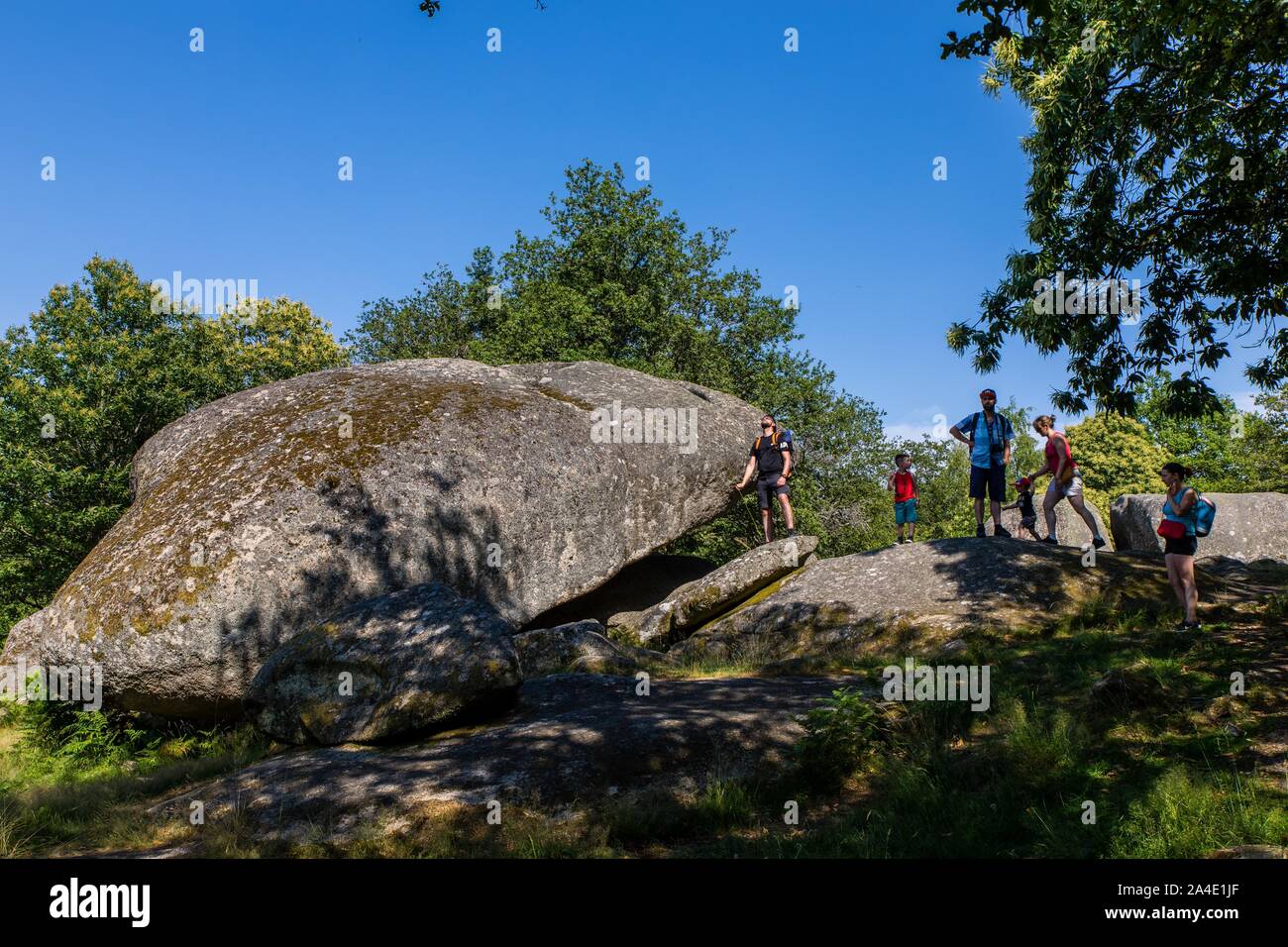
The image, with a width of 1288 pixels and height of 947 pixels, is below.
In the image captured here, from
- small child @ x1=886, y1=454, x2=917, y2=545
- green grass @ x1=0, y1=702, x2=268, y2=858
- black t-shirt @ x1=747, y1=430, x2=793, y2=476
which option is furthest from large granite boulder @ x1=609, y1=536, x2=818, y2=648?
green grass @ x1=0, y1=702, x2=268, y2=858

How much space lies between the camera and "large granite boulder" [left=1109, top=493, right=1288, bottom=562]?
83.8 feet

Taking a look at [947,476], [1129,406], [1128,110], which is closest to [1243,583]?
[1129,406]

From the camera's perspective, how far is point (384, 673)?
347 inches

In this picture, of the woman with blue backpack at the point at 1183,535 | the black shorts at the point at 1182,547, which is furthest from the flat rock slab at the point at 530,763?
the black shorts at the point at 1182,547

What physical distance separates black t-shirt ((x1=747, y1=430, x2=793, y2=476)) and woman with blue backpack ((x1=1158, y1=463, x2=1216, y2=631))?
296 inches

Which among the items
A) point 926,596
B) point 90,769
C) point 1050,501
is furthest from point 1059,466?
point 90,769

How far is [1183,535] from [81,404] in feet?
98.4

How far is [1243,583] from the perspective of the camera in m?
12.6

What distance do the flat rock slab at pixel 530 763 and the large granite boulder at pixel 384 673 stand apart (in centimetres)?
30

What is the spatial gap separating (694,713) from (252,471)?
316 inches

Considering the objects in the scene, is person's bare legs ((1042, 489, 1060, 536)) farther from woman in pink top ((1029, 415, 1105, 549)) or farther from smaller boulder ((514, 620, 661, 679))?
smaller boulder ((514, 620, 661, 679))

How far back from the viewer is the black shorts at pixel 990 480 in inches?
577
